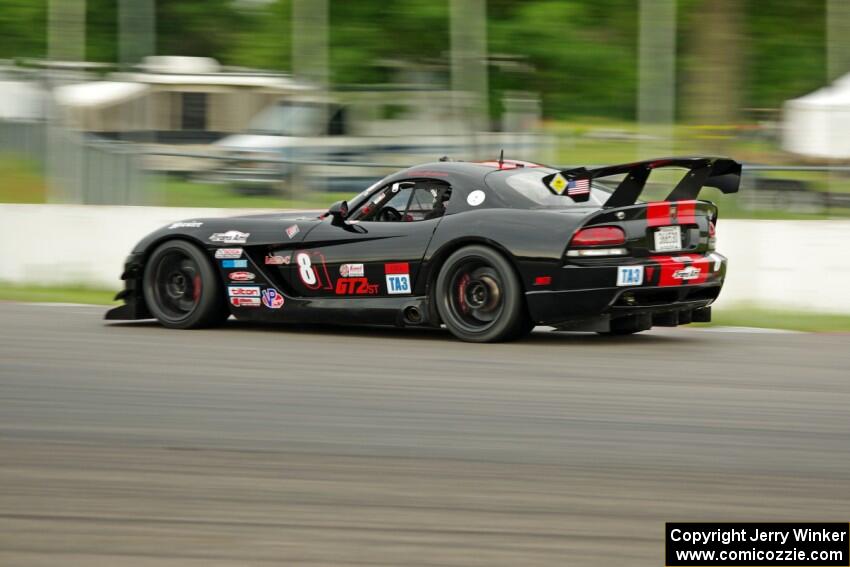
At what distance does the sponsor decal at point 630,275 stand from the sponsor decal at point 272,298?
8.17ft

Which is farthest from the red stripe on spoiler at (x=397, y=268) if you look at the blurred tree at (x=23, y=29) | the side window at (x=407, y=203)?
the blurred tree at (x=23, y=29)

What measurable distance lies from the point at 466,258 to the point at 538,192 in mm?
705

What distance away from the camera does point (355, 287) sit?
8.91 m

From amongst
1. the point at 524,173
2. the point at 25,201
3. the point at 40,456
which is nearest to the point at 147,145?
the point at 25,201

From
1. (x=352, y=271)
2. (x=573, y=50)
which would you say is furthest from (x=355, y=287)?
(x=573, y=50)

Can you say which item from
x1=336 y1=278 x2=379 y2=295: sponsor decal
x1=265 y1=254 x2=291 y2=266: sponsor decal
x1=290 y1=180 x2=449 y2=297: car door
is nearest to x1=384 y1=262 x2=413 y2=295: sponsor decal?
x1=290 y1=180 x2=449 y2=297: car door

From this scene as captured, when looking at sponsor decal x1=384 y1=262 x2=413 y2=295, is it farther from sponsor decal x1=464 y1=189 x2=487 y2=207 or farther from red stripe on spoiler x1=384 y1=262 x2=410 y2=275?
sponsor decal x1=464 y1=189 x2=487 y2=207

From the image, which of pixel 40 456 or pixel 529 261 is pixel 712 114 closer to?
pixel 529 261

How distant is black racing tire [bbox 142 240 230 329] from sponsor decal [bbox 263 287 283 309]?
1.28 feet

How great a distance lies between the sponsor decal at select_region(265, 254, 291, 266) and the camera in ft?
30.2

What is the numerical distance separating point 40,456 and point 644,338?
5.01 meters

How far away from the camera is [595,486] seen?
4637mm

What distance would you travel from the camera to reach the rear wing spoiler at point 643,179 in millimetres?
8211

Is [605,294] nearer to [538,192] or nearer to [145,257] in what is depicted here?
[538,192]
